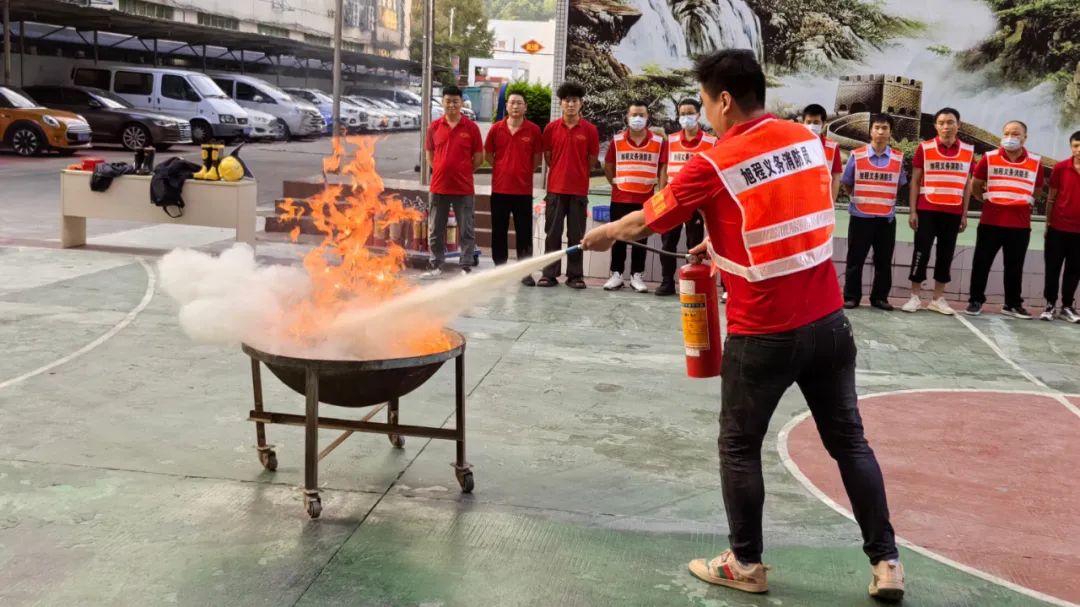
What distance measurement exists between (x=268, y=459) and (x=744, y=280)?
2728mm

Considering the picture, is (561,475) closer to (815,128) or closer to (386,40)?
(815,128)

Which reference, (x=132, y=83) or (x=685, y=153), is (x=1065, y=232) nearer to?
(x=685, y=153)

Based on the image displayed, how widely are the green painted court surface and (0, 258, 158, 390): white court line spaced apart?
4cm

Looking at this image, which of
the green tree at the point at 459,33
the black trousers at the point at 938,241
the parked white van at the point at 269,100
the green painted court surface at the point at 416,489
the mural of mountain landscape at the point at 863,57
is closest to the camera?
the green painted court surface at the point at 416,489

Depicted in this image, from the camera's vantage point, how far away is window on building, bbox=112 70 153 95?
2662cm

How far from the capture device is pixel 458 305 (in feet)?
16.0

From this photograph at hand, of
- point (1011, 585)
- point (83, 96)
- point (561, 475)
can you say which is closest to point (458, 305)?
point (561, 475)

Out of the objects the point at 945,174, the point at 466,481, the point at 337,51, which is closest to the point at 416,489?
the point at 466,481

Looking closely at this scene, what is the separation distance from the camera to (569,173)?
10992mm

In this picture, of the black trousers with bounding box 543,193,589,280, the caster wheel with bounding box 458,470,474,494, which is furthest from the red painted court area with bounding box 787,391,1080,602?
the black trousers with bounding box 543,193,589,280

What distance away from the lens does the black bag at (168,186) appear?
1180 centimetres

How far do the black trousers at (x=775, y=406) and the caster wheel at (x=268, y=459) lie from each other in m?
2.44

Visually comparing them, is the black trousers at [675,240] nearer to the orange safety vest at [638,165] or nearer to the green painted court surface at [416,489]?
the orange safety vest at [638,165]

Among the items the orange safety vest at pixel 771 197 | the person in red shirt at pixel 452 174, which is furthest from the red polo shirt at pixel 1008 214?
the orange safety vest at pixel 771 197
